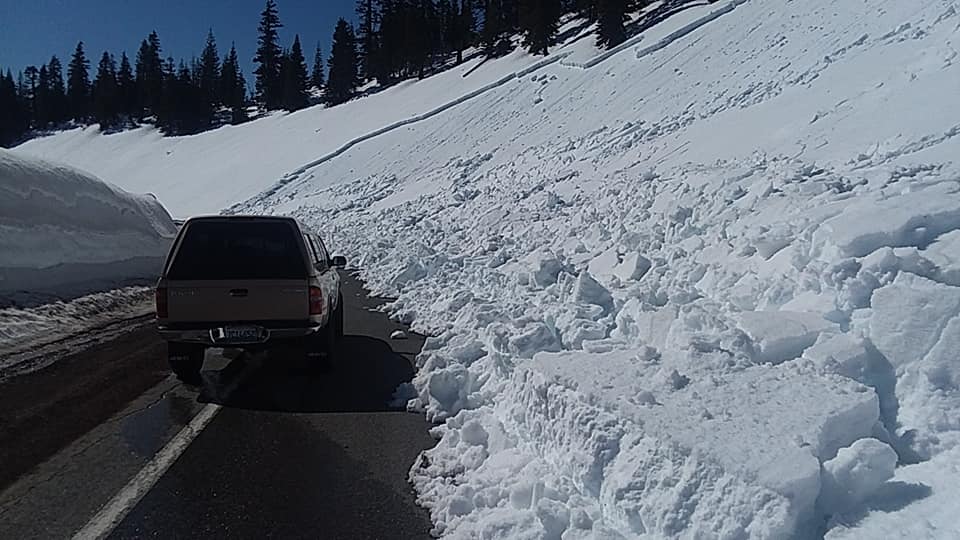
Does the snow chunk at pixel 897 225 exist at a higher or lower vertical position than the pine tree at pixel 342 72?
lower

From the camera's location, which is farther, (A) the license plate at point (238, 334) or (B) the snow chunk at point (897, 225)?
(A) the license plate at point (238, 334)

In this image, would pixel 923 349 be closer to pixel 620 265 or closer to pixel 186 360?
pixel 620 265

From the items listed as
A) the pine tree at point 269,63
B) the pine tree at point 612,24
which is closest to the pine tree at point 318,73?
the pine tree at point 269,63

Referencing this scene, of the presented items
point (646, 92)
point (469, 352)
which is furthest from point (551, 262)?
point (646, 92)

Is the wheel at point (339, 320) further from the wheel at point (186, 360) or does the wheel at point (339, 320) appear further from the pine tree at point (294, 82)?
the pine tree at point (294, 82)

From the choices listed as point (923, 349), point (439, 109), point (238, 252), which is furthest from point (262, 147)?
point (923, 349)

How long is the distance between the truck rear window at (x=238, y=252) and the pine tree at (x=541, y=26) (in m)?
46.3

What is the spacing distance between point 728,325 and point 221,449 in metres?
4.15

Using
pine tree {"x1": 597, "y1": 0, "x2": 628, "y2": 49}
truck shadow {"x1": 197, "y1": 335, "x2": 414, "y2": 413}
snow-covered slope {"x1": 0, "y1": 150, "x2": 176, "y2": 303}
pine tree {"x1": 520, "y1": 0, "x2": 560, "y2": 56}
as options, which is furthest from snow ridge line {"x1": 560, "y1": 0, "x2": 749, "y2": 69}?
truck shadow {"x1": 197, "y1": 335, "x2": 414, "y2": 413}

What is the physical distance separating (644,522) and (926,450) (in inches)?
61.4

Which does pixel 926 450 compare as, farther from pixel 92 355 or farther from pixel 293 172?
pixel 293 172

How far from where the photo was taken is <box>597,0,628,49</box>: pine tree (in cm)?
4238

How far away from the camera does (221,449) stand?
16.8 ft

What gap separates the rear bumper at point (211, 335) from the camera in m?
6.68
